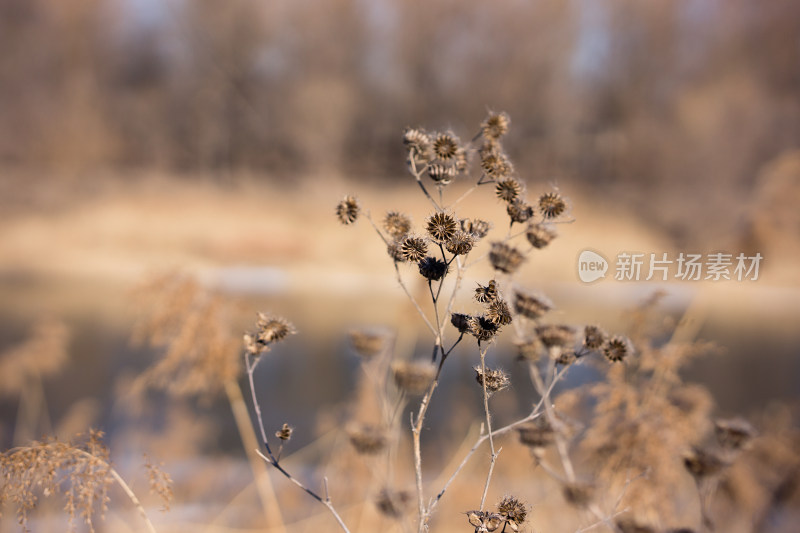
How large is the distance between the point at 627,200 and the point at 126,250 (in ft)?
34.9

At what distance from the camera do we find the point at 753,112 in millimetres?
12336

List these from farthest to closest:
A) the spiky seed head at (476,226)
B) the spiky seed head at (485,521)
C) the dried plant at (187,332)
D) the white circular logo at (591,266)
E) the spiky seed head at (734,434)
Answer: the dried plant at (187,332) < the white circular logo at (591,266) < the spiky seed head at (734,434) < the spiky seed head at (476,226) < the spiky seed head at (485,521)

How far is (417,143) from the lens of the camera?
0.86 metres

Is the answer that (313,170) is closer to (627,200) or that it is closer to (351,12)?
(351,12)

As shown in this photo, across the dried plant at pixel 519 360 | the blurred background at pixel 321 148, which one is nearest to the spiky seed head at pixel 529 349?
the dried plant at pixel 519 360

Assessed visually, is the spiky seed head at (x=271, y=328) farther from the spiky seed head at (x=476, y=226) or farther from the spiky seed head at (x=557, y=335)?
the spiky seed head at (x=557, y=335)

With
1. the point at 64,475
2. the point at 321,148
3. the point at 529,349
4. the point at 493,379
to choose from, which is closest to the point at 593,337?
the point at 529,349

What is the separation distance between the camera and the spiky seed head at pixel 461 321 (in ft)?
2.45

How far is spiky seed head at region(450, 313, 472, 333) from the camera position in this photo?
75 cm

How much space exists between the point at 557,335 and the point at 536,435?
0.25m

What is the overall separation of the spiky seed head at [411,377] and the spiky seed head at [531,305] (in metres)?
0.25

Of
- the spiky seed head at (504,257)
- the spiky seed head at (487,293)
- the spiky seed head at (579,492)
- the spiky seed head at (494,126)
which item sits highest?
the spiky seed head at (494,126)

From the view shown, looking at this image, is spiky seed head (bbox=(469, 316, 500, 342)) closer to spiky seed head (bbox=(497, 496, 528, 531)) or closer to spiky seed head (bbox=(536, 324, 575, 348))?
spiky seed head (bbox=(497, 496, 528, 531))

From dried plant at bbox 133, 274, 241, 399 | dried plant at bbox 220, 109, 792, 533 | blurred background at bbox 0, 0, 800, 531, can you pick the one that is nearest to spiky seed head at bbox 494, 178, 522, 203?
dried plant at bbox 220, 109, 792, 533
